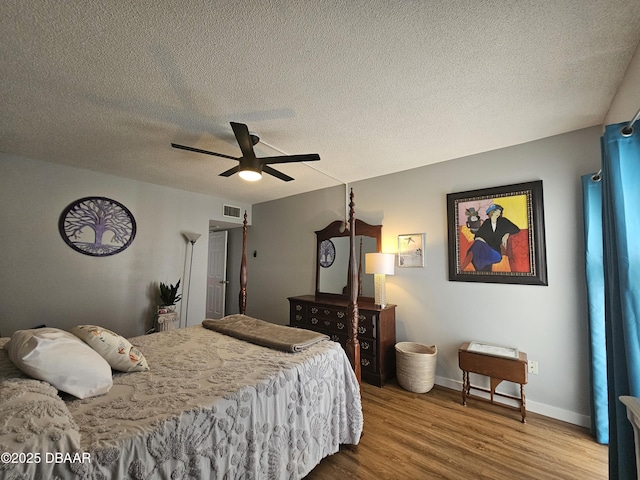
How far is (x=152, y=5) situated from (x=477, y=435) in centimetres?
328

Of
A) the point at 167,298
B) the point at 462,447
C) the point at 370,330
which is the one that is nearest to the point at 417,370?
the point at 370,330

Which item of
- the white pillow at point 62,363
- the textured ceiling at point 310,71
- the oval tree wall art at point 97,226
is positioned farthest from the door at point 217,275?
the white pillow at point 62,363

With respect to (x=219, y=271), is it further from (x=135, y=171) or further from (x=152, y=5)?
(x=152, y=5)

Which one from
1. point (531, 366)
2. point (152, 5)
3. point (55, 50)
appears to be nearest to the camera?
point (152, 5)

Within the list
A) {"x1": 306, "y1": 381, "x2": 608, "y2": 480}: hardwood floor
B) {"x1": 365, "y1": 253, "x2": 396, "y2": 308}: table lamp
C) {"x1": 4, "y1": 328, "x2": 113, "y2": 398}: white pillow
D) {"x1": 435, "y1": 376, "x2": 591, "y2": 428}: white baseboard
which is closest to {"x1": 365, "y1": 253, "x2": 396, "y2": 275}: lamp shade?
{"x1": 365, "y1": 253, "x2": 396, "y2": 308}: table lamp

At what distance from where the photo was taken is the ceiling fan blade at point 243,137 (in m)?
1.69

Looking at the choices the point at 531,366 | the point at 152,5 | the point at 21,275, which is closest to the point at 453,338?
the point at 531,366

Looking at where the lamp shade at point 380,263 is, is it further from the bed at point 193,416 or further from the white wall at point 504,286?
the bed at point 193,416

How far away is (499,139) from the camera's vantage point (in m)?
2.32

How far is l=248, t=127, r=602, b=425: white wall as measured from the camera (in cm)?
214

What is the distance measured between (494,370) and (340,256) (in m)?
2.10

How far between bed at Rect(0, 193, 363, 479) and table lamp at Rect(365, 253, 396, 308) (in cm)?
118

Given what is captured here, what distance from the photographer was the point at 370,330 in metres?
2.81

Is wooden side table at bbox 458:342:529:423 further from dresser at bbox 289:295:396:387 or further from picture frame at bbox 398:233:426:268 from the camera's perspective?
picture frame at bbox 398:233:426:268
